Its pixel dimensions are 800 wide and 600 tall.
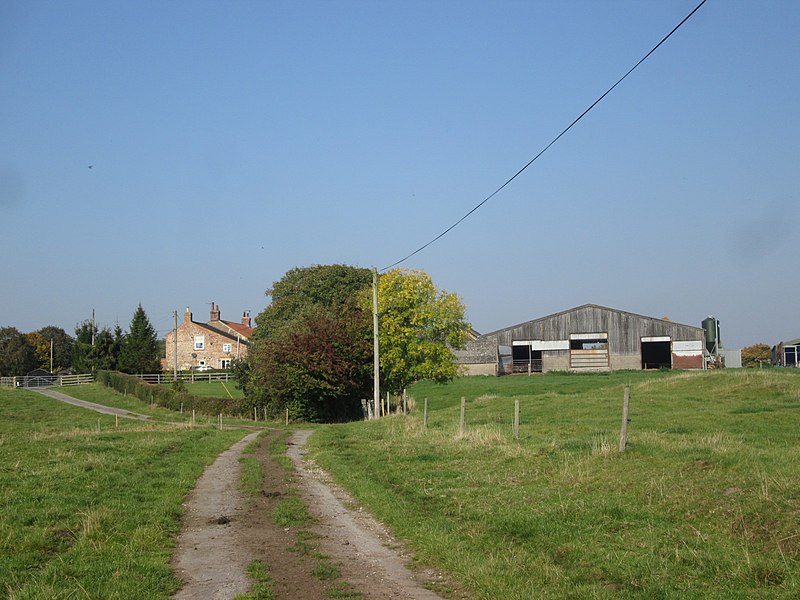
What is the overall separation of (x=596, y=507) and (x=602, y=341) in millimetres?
67254

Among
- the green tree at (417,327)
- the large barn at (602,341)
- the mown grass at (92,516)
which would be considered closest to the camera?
the mown grass at (92,516)

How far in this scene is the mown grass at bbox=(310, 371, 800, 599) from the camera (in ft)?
27.4

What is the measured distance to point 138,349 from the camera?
9794 centimetres

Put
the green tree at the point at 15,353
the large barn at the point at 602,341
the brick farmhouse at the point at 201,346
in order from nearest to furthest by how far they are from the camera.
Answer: the large barn at the point at 602,341 < the brick farmhouse at the point at 201,346 < the green tree at the point at 15,353

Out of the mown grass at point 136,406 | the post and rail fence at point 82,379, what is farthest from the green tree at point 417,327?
the post and rail fence at point 82,379

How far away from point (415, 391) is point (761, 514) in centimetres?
6106

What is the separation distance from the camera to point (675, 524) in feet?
33.4

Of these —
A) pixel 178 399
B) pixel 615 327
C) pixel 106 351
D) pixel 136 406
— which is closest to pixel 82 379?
pixel 106 351

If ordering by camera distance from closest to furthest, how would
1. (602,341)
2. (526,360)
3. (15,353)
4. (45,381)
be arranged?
(602,341)
(526,360)
(45,381)
(15,353)

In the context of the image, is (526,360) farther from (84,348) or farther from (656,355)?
(84,348)

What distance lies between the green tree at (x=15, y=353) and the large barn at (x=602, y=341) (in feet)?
268

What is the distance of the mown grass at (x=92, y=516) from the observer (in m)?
8.29

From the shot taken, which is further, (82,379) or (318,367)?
(82,379)

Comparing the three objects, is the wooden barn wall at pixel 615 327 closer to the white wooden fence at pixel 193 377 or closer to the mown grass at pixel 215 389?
the mown grass at pixel 215 389
